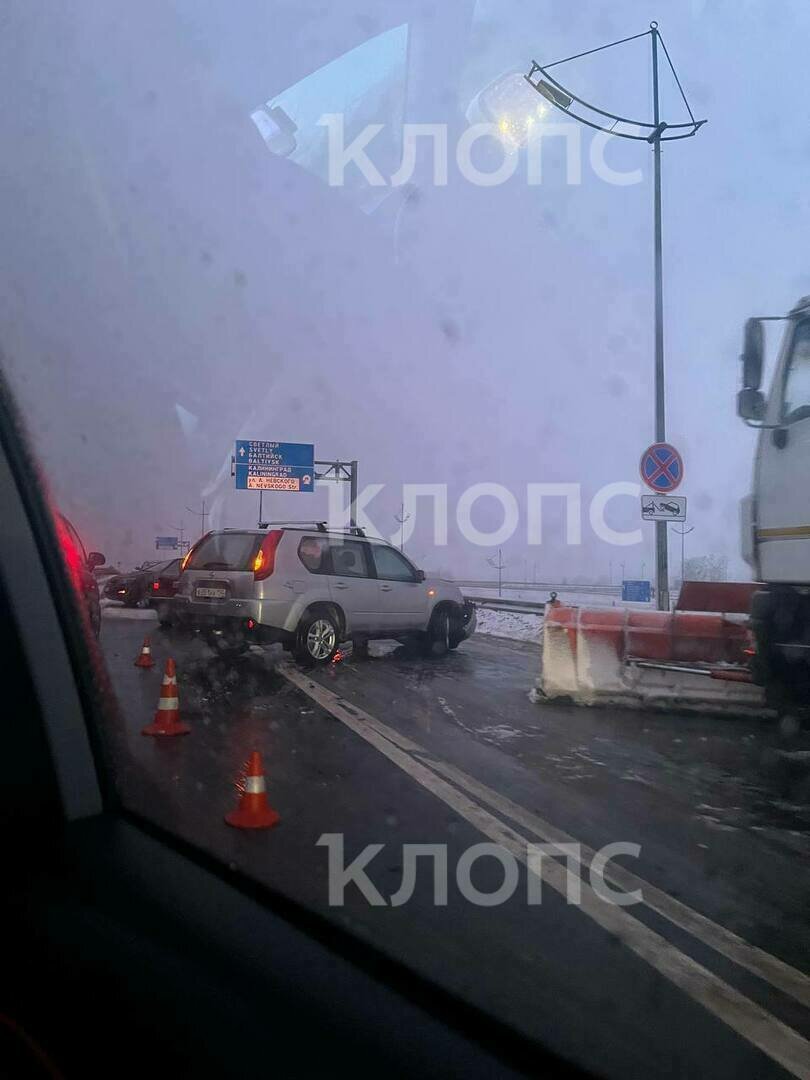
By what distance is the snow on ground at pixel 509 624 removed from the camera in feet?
44.0

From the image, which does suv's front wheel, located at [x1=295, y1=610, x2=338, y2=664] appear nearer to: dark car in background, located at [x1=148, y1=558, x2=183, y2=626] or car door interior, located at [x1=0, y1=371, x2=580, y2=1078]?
dark car in background, located at [x1=148, y1=558, x2=183, y2=626]

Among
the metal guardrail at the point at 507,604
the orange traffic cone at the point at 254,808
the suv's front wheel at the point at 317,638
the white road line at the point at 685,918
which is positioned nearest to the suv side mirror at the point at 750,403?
the white road line at the point at 685,918

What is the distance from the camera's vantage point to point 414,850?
3971 mm

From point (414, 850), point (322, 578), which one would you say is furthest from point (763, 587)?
point (322, 578)

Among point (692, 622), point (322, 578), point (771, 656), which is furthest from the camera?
point (322, 578)

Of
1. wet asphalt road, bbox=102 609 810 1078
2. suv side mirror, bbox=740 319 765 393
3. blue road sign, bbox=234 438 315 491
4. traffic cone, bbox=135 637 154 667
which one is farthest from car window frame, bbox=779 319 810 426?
blue road sign, bbox=234 438 315 491

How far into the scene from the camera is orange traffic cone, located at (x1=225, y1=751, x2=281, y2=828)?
13.9 ft

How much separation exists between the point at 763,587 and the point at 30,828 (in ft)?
18.4

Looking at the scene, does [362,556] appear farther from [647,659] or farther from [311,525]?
[647,659]

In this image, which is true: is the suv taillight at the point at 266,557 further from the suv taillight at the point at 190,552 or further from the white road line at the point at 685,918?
the white road line at the point at 685,918

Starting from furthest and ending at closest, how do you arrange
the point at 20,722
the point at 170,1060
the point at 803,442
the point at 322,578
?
the point at 322,578 < the point at 803,442 < the point at 20,722 < the point at 170,1060

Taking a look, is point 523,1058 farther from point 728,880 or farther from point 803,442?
point 803,442

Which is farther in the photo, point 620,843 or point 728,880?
point 620,843

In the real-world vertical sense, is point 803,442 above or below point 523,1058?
above
